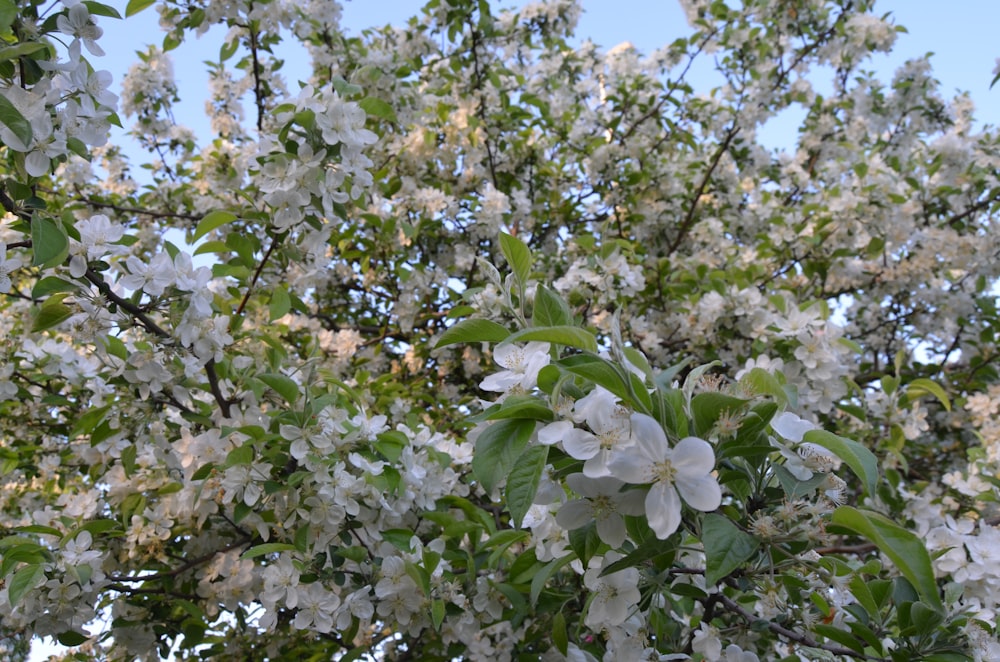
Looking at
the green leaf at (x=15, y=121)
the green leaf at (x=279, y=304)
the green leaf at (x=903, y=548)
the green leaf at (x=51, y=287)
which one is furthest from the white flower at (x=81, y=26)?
the green leaf at (x=903, y=548)

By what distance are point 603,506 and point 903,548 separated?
39cm

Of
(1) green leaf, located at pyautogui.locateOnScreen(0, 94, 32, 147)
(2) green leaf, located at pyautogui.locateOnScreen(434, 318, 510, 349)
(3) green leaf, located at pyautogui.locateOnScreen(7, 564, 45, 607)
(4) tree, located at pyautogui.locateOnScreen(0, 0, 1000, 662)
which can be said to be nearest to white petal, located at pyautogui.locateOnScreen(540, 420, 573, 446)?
(4) tree, located at pyautogui.locateOnScreen(0, 0, 1000, 662)

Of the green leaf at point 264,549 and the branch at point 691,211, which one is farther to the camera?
the branch at point 691,211

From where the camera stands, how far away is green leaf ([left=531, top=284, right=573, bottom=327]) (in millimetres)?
1215

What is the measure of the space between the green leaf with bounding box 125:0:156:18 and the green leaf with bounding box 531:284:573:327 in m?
1.92

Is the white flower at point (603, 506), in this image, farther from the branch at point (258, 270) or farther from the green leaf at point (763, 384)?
the branch at point (258, 270)

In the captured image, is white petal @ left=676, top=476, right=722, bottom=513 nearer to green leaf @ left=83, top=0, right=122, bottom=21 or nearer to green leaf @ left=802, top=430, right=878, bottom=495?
green leaf @ left=802, top=430, right=878, bottom=495

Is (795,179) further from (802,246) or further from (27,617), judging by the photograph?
(27,617)

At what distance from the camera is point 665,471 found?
977 millimetres

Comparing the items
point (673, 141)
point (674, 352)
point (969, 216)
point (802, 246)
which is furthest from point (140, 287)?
point (969, 216)

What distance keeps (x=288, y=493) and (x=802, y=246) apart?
3.06 meters

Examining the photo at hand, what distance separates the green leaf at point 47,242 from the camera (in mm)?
1334

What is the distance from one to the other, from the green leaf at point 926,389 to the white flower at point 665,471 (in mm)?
1514

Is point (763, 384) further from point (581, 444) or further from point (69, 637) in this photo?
point (69, 637)
